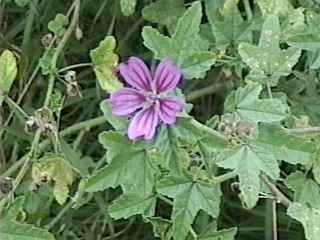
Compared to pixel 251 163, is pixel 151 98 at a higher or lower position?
higher

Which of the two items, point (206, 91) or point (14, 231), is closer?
point (14, 231)

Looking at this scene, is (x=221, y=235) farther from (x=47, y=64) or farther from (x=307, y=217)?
(x=47, y=64)

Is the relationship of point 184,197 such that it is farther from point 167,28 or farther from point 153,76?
point 167,28

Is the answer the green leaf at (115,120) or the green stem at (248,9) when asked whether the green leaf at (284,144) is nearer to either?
the green leaf at (115,120)

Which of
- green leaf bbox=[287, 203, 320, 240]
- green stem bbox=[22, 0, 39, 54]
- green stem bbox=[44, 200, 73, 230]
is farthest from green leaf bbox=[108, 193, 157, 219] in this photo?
green stem bbox=[22, 0, 39, 54]

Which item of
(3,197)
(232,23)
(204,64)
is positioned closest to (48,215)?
(3,197)

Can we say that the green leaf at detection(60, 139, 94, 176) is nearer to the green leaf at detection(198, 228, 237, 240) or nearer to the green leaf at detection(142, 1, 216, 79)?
the green leaf at detection(198, 228, 237, 240)

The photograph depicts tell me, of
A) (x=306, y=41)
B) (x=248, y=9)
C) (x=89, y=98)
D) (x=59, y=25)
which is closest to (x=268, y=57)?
(x=306, y=41)
